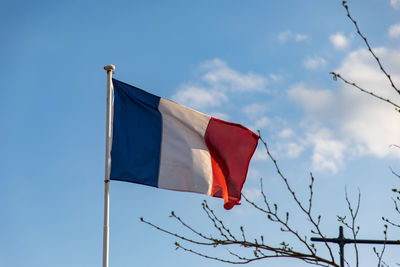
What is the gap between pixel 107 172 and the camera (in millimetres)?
10516

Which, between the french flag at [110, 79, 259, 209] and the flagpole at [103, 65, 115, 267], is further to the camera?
the french flag at [110, 79, 259, 209]

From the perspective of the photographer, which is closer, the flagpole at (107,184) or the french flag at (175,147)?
the flagpole at (107,184)

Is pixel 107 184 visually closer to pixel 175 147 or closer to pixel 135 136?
pixel 135 136

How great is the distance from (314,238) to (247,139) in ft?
16.6

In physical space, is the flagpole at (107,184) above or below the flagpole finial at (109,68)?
below

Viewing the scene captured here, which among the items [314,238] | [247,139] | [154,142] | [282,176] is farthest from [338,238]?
[282,176]

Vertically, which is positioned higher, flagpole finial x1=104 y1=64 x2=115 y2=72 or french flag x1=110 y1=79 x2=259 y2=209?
flagpole finial x1=104 y1=64 x2=115 y2=72

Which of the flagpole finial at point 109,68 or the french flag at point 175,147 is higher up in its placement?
the flagpole finial at point 109,68

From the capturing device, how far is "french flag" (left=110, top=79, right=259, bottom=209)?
35.2 feet

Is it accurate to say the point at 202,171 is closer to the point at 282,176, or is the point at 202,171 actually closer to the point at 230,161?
the point at 230,161

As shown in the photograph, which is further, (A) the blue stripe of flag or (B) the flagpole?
(A) the blue stripe of flag

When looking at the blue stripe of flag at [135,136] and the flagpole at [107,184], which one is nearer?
the flagpole at [107,184]

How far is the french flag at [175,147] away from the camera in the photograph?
35.2 feet

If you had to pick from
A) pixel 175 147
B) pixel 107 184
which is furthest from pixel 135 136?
pixel 107 184
